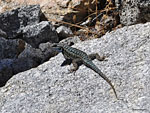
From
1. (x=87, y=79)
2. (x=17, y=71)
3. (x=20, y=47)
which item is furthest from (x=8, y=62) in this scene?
(x=87, y=79)

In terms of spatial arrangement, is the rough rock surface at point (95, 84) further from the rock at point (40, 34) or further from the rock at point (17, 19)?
the rock at point (17, 19)

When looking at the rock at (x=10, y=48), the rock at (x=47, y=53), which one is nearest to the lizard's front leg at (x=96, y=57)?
the rock at (x=47, y=53)

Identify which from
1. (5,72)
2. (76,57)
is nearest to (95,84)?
(76,57)

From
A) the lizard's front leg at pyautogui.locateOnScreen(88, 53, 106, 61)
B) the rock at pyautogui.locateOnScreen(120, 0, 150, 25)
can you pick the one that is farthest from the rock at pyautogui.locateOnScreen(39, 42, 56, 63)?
the rock at pyautogui.locateOnScreen(120, 0, 150, 25)

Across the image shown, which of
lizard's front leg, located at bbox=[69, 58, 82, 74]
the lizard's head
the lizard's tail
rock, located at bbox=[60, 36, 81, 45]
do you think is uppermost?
the lizard's tail

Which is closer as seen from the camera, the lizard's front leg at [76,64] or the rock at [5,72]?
the lizard's front leg at [76,64]

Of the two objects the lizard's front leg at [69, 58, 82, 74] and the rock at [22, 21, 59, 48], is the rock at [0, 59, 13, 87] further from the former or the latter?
the lizard's front leg at [69, 58, 82, 74]
